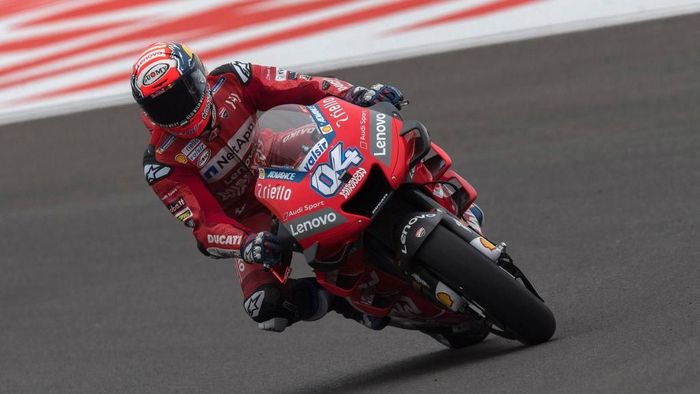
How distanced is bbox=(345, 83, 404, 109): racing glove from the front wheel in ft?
2.80

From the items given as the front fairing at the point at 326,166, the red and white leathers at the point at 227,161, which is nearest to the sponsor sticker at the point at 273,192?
the front fairing at the point at 326,166

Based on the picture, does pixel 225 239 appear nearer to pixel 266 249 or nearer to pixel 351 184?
pixel 266 249

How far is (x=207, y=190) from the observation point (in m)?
5.76

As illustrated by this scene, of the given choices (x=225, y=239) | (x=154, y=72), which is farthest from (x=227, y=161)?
(x=154, y=72)

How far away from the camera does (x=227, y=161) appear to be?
19.0 feet

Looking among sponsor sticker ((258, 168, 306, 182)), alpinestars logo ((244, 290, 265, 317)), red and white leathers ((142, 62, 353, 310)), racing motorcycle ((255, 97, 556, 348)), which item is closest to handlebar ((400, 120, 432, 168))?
racing motorcycle ((255, 97, 556, 348))

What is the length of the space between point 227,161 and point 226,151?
1.9 inches

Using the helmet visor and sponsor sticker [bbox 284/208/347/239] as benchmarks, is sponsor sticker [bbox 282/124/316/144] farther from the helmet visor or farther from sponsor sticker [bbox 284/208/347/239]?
the helmet visor

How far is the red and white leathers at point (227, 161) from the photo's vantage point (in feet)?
18.5

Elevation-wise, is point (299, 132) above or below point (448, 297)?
above

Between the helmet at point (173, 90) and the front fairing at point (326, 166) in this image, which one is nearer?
the front fairing at point (326, 166)

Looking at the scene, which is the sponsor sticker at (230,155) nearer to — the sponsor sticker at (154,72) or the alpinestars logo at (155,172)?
the alpinestars logo at (155,172)

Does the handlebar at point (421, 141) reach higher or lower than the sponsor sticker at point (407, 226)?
higher

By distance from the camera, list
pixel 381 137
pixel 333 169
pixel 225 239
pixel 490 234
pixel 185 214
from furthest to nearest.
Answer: pixel 490 234 → pixel 185 214 → pixel 225 239 → pixel 381 137 → pixel 333 169
